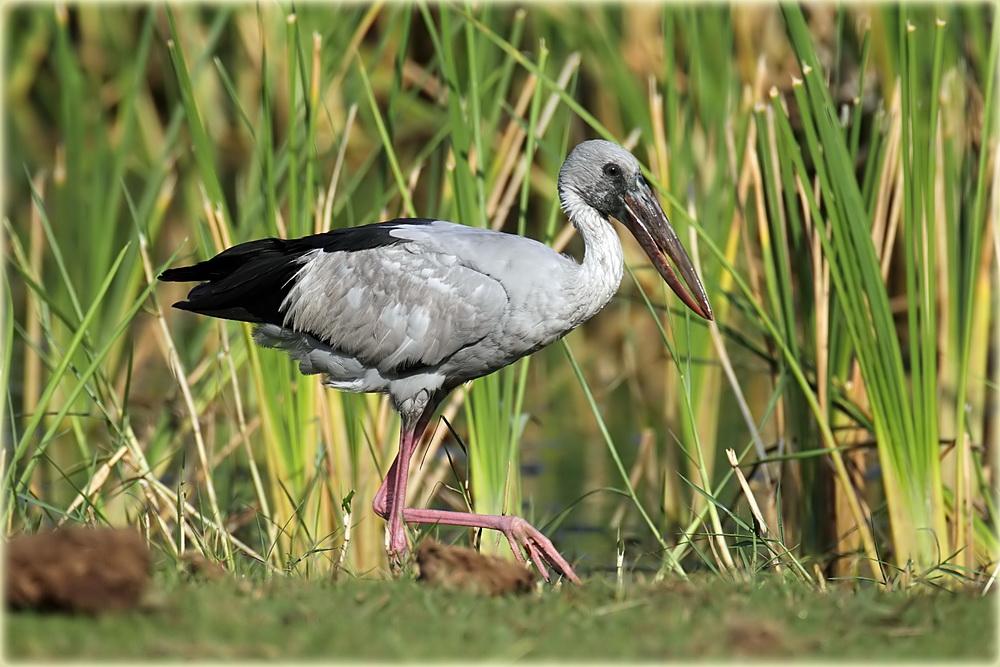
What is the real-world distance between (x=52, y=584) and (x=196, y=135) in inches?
100

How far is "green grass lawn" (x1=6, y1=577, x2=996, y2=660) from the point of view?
347 cm

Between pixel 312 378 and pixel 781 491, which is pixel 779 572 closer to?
pixel 781 491

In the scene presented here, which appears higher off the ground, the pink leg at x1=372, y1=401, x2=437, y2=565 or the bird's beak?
the bird's beak

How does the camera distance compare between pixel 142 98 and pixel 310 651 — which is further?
pixel 142 98

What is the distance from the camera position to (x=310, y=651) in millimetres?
3480

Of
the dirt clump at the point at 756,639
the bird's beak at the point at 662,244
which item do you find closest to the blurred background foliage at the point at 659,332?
the bird's beak at the point at 662,244

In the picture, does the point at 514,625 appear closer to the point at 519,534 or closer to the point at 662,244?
the point at 519,534

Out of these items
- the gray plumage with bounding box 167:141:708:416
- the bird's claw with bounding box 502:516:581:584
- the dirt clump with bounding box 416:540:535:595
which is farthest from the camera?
the gray plumage with bounding box 167:141:708:416

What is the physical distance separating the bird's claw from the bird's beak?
114 centimetres

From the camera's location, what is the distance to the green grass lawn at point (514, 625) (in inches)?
136

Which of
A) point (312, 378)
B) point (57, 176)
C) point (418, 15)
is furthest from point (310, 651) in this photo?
point (418, 15)

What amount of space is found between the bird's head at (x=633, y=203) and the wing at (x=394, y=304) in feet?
2.08

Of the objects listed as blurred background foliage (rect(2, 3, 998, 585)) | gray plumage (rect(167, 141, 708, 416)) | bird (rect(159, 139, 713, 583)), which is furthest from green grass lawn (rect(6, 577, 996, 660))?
gray plumage (rect(167, 141, 708, 416))

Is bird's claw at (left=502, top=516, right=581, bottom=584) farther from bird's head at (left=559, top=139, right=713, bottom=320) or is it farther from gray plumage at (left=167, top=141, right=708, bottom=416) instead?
bird's head at (left=559, top=139, right=713, bottom=320)
